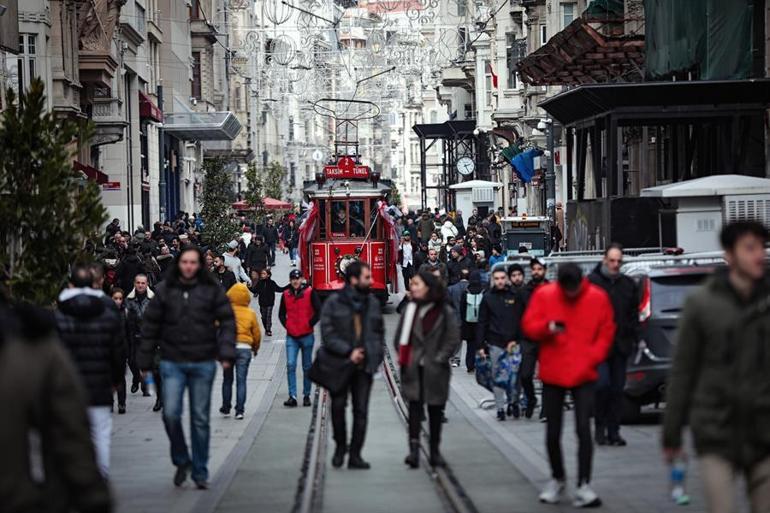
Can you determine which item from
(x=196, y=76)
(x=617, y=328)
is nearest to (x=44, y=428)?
(x=617, y=328)

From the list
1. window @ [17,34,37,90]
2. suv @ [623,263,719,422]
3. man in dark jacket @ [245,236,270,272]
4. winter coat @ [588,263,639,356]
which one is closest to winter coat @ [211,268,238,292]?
window @ [17,34,37,90]

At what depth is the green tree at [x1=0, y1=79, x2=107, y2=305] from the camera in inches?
595

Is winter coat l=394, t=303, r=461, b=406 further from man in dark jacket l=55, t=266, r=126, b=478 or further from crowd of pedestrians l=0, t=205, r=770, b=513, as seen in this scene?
man in dark jacket l=55, t=266, r=126, b=478

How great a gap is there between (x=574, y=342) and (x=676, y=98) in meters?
17.0

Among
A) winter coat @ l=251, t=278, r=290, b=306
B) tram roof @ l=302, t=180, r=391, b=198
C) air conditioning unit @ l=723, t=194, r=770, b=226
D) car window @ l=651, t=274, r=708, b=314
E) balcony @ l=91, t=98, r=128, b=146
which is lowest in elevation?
winter coat @ l=251, t=278, r=290, b=306

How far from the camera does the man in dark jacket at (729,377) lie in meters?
7.91

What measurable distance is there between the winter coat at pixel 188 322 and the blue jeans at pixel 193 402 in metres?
0.08

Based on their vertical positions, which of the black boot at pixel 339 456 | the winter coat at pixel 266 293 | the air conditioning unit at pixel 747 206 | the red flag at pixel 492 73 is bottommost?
the black boot at pixel 339 456

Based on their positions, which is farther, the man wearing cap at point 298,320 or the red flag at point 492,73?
the red flag at point 492,73

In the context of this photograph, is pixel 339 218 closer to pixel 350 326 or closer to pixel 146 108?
pixel 146 108

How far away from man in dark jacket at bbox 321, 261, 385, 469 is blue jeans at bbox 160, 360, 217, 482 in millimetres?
1300

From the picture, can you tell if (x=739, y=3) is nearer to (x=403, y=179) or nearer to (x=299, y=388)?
(x=299, y=388)

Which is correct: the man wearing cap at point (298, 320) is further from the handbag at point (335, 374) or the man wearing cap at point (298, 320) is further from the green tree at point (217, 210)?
the green tree at point (217, 210)

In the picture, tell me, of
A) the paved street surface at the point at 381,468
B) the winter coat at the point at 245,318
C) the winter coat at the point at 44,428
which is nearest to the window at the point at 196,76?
the paved street surface at the point at 381,468
